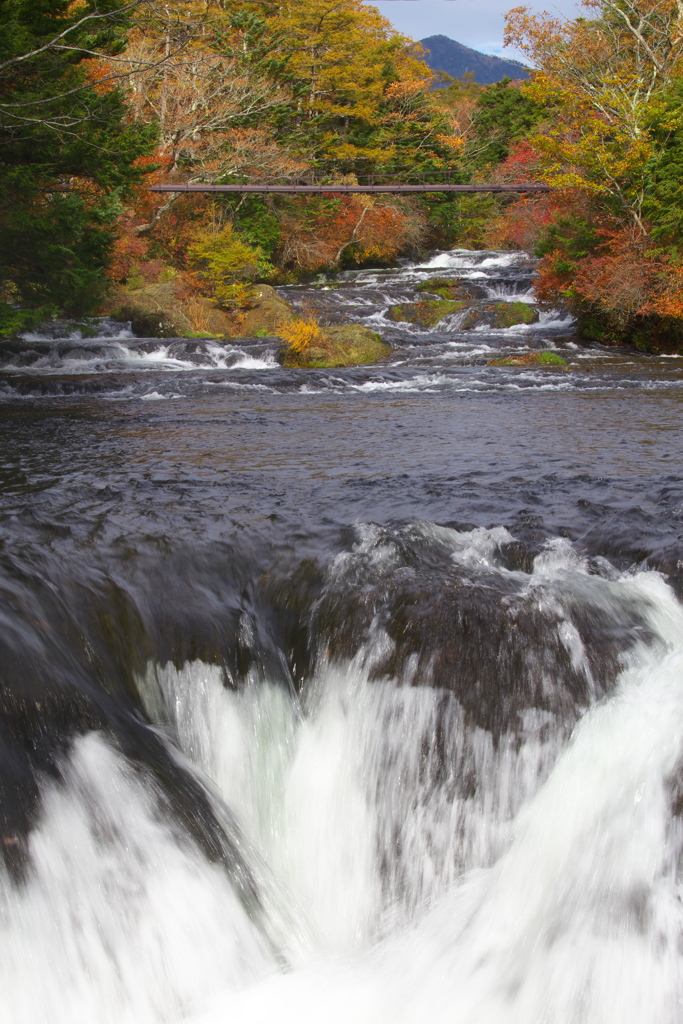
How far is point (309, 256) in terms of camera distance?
98.9ft

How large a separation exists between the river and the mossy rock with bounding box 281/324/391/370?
10.1 metres

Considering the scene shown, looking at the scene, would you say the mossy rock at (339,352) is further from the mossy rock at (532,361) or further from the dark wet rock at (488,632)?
the dark wet rock at (488,632)

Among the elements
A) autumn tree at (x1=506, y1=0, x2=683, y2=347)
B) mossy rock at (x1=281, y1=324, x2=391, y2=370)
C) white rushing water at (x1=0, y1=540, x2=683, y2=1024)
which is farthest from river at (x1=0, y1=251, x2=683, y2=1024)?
autumn tree at (x1=506, y1=0, x2=683, y2=347)

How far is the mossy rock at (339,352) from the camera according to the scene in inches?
618

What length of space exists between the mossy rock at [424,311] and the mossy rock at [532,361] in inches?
224

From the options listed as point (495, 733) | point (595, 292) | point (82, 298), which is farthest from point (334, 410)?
point (595, 292)

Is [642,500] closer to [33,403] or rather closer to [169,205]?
[33,403]

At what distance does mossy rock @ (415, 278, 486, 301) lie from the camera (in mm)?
24703

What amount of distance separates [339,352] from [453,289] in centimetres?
1043

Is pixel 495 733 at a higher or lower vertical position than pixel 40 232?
lower

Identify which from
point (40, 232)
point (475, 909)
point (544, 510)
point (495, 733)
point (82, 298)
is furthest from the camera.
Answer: point (82, 298)

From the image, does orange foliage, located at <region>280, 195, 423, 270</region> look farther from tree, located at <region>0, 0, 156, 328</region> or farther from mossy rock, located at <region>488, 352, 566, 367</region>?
tree, located at <region>0, 0, 156, 328</region>

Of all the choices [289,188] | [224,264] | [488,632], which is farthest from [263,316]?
[488,632]

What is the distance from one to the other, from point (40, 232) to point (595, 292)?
Result: 10835 millimetres
